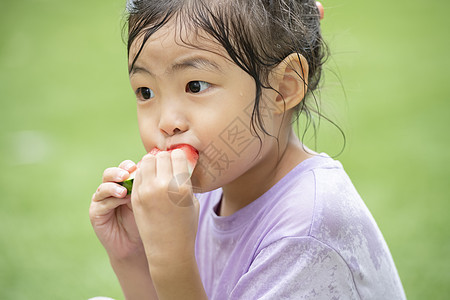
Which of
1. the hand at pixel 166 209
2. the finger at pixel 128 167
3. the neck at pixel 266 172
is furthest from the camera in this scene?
the neck at pixel 266 172

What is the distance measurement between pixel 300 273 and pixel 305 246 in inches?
2.8

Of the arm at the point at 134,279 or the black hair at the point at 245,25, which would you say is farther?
the arm at the point at 134,279

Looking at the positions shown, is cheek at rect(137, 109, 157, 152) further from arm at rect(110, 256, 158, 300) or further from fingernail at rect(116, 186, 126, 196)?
arm at rect(110, 256, 158, 300)

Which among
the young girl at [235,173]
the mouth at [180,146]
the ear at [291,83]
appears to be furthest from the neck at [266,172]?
the mouth at [180,146]

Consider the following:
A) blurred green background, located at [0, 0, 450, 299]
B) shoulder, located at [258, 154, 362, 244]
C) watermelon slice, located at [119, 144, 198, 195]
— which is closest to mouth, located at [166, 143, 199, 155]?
watermelon slice, located at [119, 144, 198, 195]

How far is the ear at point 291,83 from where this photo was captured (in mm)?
1656

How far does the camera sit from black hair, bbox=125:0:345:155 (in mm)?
1512

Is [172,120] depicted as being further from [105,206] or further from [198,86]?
[105,206]

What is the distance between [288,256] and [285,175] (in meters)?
0.35

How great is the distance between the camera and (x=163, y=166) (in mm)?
1433

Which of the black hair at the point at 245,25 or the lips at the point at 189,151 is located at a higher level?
the black hair at the point at 245,25

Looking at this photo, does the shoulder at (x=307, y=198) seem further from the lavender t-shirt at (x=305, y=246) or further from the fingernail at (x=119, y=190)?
the fingernail at (x=119, y=190)

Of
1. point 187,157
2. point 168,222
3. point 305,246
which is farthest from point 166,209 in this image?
point 305,246

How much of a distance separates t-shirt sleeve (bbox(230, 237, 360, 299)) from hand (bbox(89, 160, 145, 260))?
1.52ft
